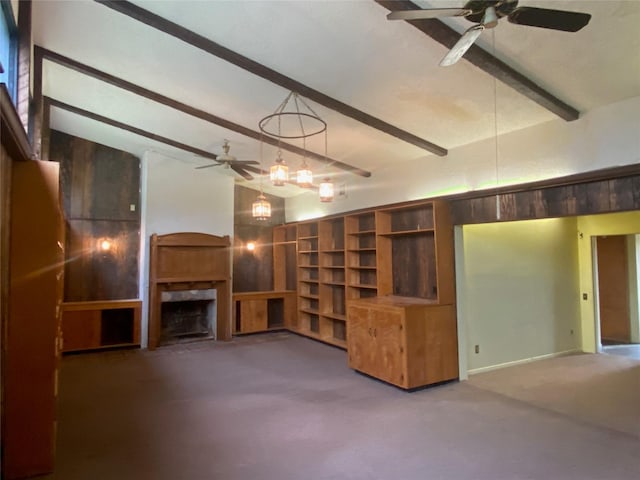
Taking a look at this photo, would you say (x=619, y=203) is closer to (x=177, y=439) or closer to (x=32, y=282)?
(x=177, y=439)

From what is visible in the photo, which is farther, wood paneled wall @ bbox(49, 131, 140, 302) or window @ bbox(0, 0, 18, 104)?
wood paneled wall @ bbox(49, 131, 140, 302)

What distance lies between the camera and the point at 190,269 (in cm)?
718

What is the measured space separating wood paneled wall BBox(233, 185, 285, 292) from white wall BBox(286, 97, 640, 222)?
2965 millimetres

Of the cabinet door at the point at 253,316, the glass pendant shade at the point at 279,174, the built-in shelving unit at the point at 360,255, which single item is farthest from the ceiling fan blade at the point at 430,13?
the cabinet door at the point at 253,316

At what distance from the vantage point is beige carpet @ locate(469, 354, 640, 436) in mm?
3797

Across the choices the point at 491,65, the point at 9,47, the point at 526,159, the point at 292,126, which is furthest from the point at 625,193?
the point at 9,47

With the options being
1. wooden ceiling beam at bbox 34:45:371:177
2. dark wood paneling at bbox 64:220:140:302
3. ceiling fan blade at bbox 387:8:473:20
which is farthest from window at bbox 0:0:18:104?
→ dark wood paneling at bbox 64:220:140:302

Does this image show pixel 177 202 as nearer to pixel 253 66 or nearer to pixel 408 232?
pixel 253 66

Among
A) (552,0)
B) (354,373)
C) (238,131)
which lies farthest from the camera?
(238,131)

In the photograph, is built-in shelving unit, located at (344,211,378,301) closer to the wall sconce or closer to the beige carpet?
the beige carpet

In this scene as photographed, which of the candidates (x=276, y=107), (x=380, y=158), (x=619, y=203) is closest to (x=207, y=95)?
(x=276, y=107)

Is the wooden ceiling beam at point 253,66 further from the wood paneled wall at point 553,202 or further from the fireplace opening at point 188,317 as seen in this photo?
the fireplace opening at point 188,317

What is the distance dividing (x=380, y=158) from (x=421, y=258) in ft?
5.45

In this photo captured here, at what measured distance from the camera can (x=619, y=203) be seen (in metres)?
3.38
